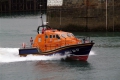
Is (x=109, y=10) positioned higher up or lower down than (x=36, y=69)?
higher up

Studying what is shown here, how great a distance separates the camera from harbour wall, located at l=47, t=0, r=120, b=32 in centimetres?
6234

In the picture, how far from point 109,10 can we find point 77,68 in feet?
103

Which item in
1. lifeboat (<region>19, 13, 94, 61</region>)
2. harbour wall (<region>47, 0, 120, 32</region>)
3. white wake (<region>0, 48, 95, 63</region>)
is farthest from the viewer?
harbour wall (<region>47, 0, 120, 32</region>)

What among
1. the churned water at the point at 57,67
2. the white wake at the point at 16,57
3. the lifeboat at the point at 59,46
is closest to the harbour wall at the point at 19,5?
the churned water at the point at 57,67

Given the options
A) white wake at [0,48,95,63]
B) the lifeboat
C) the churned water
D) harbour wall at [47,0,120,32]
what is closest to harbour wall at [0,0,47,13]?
harbour wall at [47,0,120,32]

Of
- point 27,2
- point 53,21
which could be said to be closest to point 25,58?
point 53,21

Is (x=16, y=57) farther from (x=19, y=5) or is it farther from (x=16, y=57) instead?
(x=19, y=5)

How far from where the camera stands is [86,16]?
6334 cm

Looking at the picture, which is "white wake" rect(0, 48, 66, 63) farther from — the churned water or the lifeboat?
the lifeboat

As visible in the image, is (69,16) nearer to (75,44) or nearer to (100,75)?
(75,44)

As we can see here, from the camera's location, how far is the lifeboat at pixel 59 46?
34.7 metres

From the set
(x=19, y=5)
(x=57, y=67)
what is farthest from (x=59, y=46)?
(x=19, y=5)

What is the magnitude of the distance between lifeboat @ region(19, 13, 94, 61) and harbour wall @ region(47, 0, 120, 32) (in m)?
27.0

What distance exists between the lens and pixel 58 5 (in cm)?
6475
